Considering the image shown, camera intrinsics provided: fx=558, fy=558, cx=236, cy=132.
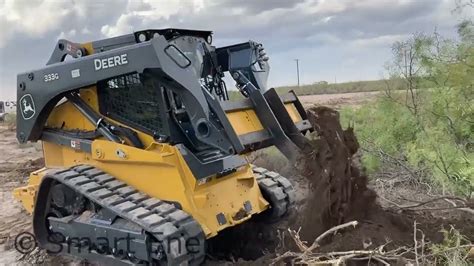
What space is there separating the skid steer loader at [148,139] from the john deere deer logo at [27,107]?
14 millimetres

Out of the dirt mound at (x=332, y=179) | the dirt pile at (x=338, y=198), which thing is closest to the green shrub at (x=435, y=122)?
the dirt pile at (x=338, y=198)

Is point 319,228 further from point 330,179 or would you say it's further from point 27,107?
point 27,107

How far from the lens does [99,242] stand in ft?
17.1

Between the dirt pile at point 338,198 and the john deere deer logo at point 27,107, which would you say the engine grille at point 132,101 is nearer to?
the john deere deer logo at point 27,107

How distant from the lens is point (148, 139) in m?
5.27

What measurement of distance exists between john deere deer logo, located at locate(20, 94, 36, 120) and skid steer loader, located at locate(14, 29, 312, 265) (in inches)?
0.5

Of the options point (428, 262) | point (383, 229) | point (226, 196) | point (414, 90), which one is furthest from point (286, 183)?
point (414, 90)

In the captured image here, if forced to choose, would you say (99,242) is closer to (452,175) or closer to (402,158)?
(452,175)

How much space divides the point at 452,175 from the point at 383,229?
2.18 m

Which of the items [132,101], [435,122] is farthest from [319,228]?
[435,122]

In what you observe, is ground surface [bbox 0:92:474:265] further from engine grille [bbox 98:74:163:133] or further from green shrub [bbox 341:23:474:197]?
engine grille [bbox 98:74:163:133]

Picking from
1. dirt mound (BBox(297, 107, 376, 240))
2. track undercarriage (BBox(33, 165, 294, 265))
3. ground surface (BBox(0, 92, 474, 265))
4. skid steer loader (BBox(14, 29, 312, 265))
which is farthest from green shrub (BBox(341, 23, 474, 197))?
track undercarriage (BBox(33, 165, 294, 265))

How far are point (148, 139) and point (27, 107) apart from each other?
5.01 ft

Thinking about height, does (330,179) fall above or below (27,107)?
below
